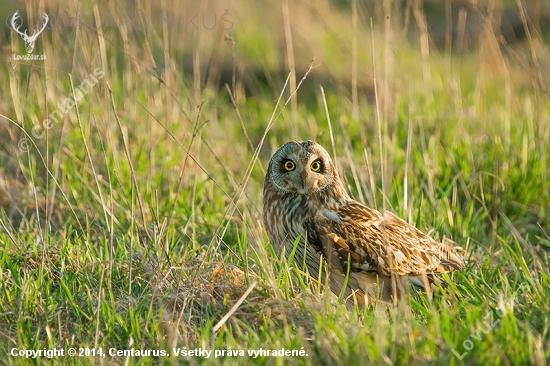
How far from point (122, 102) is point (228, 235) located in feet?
7.62

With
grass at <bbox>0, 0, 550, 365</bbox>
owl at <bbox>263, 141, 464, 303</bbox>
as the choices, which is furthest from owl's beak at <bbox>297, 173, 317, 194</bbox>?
A: grass at <bbox>0, 0, 550, 365</bbox>

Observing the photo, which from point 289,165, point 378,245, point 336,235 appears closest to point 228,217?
point 289,165

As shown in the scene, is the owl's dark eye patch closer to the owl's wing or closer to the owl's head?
the owl's head

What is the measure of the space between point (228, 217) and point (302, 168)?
1.25 metres

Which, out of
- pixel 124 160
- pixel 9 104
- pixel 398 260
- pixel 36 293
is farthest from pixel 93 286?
pixel 9 104

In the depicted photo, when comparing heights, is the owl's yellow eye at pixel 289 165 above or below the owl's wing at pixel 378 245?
above

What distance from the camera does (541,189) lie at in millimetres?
5723

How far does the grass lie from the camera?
324 centimetres

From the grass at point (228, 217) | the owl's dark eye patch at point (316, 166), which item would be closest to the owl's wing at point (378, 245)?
the grass at point (228, 217)

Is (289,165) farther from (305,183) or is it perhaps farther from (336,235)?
(336,235)

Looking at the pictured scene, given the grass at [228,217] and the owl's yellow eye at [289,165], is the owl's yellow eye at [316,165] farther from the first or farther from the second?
the grass at [228,217]

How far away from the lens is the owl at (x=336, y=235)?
163 inches

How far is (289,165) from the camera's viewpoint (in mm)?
4301

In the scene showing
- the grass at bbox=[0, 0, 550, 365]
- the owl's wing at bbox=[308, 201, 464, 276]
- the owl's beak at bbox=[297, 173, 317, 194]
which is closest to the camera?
the grass at bbox=[0, 0, 550, 365]
